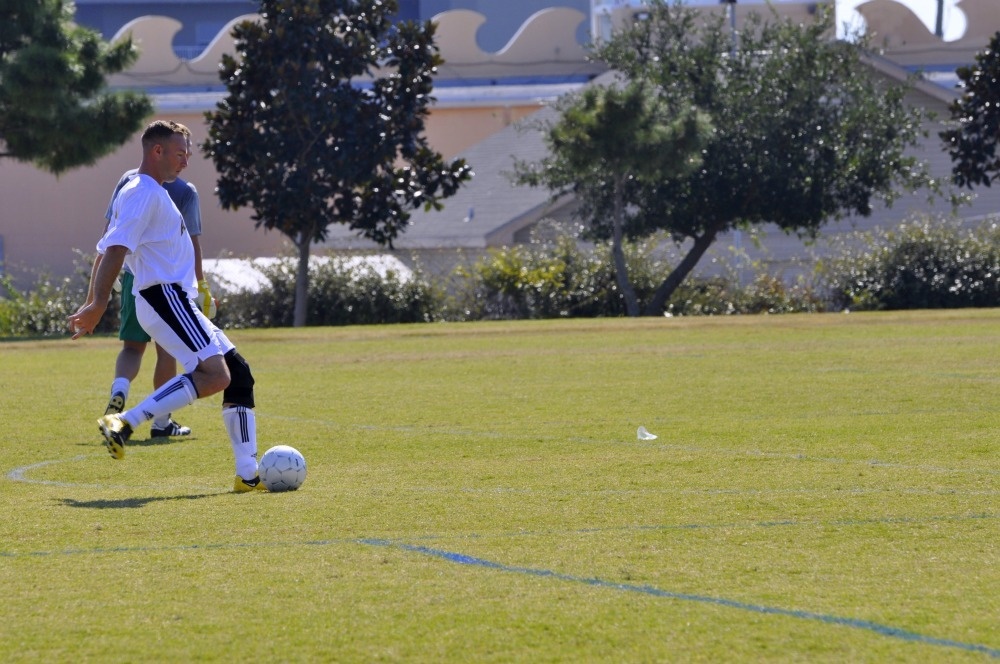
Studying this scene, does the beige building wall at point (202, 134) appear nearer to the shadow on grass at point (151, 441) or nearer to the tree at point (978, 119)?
the tree at point (978, 119)

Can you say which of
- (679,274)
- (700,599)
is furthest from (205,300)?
(679,274)

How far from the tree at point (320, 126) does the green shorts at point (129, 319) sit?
19.4 m

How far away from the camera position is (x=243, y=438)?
7.87 metres

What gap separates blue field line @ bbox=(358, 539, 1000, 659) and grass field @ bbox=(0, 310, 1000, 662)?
1cm

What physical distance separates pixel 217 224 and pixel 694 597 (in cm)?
4031

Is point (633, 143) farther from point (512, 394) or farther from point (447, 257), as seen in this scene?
point (512, 394)

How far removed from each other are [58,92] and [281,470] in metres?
20.3

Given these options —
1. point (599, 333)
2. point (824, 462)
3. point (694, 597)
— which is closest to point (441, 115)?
point (599, 333)

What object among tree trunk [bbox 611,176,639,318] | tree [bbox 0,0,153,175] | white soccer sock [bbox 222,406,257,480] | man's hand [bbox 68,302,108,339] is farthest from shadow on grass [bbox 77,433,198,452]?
tree trunk [bbox 611,176,639,318]

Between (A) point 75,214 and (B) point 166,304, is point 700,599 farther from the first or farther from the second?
(A) point 75,214

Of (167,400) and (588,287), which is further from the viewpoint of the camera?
(588,287)

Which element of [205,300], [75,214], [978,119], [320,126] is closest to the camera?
[205,300]

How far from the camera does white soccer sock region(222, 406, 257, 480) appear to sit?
7.84 m

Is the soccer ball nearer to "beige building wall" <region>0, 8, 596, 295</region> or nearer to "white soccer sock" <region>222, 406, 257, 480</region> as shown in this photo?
"white soccer sock" <region>222, 406, 257, 480</region>
